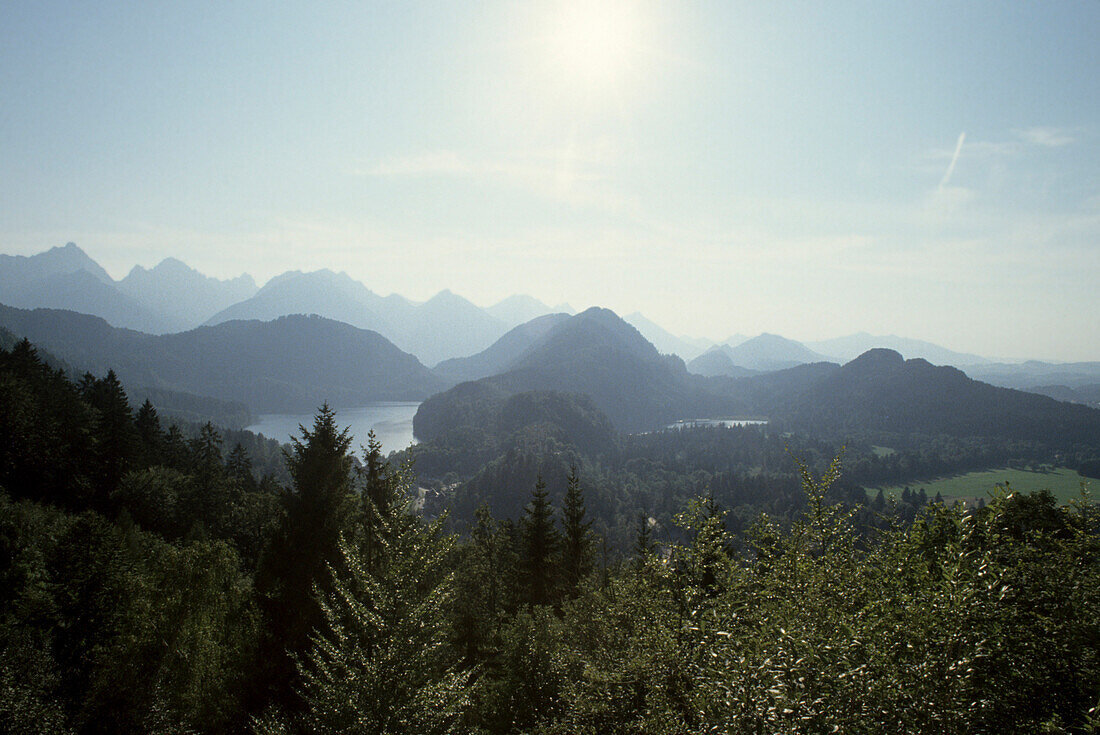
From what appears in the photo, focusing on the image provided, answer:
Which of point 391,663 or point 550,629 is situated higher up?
point 391,663

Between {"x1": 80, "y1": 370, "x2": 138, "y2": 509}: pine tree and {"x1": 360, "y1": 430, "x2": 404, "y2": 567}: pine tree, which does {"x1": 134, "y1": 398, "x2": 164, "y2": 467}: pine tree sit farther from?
{"x1": 360, "y1": 430, "x2": 404, "y2": 567}: pine tree

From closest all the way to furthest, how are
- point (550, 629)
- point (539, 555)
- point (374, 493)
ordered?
point (550, 629) → point (374, 493) → point (539, 555)

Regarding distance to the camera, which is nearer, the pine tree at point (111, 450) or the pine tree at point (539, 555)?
the pine tree at point (539, 555)

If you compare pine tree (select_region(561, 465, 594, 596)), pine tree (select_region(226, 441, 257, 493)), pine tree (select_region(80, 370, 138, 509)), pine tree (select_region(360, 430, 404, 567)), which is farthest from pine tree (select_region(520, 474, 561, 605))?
pine tree (select_region(226, 441, 257, 493))

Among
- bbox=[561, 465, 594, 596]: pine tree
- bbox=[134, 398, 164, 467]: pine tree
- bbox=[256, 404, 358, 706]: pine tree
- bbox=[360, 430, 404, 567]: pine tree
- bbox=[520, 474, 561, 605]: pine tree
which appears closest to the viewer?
bbox=[360, 430, 404, 567]: pine tree

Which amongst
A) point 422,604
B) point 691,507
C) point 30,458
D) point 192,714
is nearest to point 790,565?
point 691,507

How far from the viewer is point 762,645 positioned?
8.71 meters

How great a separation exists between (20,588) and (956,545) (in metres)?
29.1

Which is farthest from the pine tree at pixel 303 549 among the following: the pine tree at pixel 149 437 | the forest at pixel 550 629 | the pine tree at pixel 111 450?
the pine tree at pixel 149 437

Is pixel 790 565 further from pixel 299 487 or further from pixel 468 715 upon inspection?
pixel 299 487

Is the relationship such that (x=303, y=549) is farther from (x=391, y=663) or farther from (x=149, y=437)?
(x=149, y=437)

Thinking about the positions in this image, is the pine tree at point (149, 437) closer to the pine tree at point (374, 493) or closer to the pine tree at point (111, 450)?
the pine tree at point (111, 450)

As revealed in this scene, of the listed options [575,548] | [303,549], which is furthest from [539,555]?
[303,549]

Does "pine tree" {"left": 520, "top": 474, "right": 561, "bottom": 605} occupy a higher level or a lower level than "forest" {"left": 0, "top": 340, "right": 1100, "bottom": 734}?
lower
